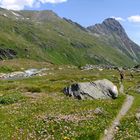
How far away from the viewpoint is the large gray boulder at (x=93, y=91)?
2197 inches

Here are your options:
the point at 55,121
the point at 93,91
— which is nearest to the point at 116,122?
the point at 55,121

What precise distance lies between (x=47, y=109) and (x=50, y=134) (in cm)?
1191

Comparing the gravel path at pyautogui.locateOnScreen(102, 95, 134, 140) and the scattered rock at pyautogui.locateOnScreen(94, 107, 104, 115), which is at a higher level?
the scattered rock at pyautogui.locateOnScreen(94, 107, 104, 115)

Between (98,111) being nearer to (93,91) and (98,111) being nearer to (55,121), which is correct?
(55,121)

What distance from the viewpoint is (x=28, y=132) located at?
3161cm

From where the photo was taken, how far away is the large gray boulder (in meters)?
55.8

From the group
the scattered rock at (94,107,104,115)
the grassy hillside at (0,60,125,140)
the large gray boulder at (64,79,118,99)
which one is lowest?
the grassy hillside at (0,60,125,140)

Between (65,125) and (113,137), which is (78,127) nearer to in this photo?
(65,125)

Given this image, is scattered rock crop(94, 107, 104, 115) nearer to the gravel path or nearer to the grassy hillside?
the grassy hillside

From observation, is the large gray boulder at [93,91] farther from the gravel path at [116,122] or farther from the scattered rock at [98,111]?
the scattered rock at [98,111]

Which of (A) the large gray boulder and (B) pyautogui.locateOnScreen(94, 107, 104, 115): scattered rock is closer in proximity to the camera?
(B) pyautogui.locateOnScreen(94, 107, 104, 115): scattered rock

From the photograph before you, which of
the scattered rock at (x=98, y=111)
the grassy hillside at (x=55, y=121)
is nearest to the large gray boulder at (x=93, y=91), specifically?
the grassy hillside at (x=55, y=121)

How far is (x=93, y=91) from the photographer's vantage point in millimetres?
56688

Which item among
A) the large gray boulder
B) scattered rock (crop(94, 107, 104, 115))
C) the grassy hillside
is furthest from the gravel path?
the large gray boulder
